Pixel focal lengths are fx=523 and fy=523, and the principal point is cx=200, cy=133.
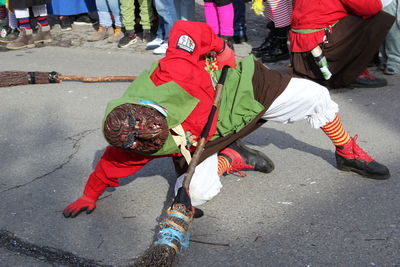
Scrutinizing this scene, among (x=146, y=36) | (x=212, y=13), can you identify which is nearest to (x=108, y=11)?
(x=146, y=36)

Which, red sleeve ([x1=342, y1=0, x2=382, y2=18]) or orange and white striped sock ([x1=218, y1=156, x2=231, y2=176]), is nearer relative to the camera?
orange and white striped sock ([x1=218, y1=156, x2=231, y2=176])

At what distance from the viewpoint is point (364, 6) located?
458 centimetres

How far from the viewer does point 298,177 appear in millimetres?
3555

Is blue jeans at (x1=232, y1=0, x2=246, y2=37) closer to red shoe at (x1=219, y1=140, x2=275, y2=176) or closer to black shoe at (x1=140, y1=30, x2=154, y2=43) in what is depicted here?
black shoe at (x1=140, y1=30, x2=154, y2=43)

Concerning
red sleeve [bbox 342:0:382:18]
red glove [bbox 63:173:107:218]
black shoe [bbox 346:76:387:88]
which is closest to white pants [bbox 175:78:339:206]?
red glove [bbox 63:173:107:218]

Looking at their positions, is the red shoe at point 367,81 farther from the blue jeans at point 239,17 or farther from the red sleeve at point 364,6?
the blue jeans at point 239,17

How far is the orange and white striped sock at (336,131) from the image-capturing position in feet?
10.8

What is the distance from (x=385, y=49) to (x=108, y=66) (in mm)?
3285

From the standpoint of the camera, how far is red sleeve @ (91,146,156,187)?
2971 millimetres

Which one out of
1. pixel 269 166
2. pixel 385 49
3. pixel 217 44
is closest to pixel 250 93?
pixel 217 44

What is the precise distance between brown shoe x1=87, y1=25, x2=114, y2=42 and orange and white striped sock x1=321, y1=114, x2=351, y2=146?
5356 millimetres

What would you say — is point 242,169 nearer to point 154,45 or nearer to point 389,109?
point 389,109

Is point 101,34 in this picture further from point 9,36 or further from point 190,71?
point 190,71

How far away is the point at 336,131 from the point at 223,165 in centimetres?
76
